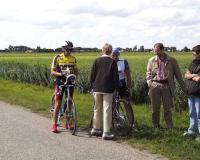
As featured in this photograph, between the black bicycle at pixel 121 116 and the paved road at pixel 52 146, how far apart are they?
705 mm

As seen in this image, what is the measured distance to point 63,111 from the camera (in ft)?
35.8

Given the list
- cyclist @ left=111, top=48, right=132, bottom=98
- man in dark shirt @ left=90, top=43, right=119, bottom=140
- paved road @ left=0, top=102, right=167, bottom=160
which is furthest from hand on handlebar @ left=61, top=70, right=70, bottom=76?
paved road @ left=0, top=102, right=167, bottom=160

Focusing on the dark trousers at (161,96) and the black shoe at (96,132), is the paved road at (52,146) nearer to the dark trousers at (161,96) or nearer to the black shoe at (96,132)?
the black shoe at (96,132)

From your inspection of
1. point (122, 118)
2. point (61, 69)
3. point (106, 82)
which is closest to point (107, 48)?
point (106, 82)

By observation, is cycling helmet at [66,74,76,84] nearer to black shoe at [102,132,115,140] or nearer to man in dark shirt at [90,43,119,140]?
man in dark shirt at [90,43,119,140]

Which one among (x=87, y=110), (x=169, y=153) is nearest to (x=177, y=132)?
(x=169, y=153)

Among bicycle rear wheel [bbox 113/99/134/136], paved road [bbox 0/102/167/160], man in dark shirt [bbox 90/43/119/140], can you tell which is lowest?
paved road [bbox 0/102/167/160]

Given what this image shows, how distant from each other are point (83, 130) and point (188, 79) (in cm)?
280

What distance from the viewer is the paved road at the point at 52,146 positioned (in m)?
7.85

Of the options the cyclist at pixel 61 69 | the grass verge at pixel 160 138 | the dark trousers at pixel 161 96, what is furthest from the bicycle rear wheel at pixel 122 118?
the cyclist at pixel 61 69

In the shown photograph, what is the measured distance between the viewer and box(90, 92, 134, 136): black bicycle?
1005 centimetres

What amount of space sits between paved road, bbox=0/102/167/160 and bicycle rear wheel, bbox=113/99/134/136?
706mm

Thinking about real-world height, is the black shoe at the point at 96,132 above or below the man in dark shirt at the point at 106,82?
below

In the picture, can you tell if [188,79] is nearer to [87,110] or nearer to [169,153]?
[169,153]
